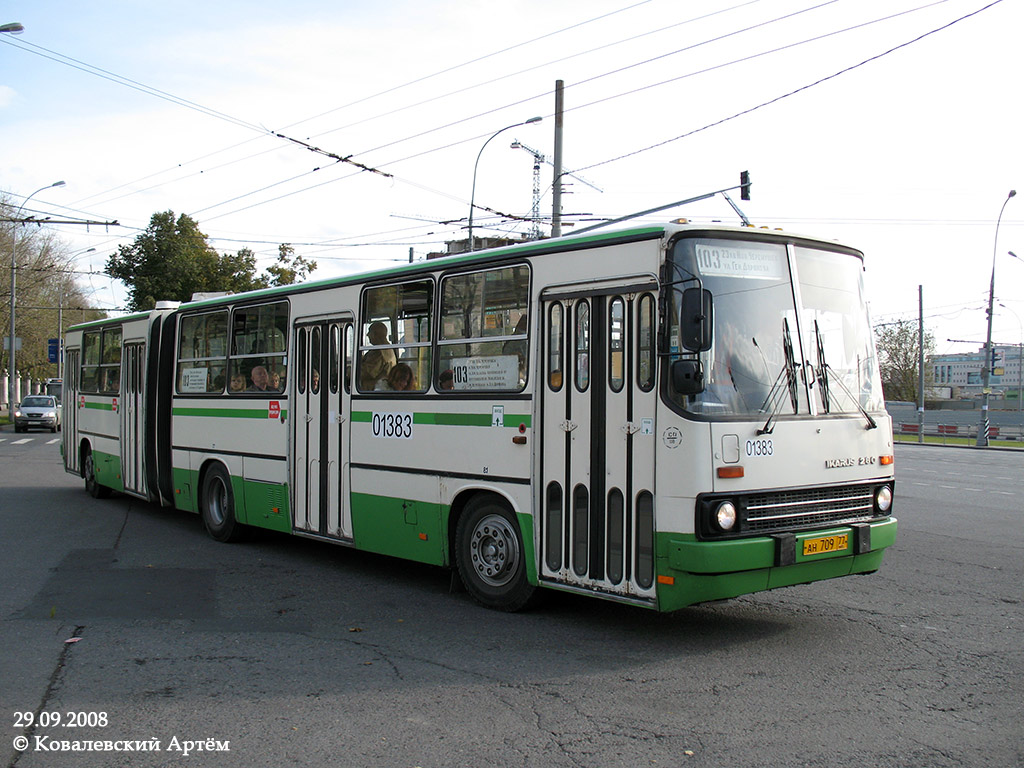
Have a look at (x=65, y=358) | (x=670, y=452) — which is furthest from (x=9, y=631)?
(x=65, y=358)

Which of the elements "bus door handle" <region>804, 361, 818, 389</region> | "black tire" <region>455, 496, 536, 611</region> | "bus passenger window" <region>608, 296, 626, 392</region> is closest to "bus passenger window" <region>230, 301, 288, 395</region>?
"black tire" <region>455, 496, 536, 611</region>

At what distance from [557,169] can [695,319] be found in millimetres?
14448

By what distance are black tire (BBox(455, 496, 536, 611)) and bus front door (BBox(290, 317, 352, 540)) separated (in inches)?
74.1

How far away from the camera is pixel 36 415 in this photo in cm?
4300

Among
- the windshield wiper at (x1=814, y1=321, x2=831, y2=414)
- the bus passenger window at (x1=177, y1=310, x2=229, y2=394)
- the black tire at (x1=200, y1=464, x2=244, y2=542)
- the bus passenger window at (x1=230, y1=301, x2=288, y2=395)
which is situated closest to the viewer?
the windshield wiper at (x1=814, y1=321, x2=831, y2=414)

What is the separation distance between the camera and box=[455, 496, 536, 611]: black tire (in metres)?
7.64

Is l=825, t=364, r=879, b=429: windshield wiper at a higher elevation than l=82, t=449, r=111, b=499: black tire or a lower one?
higher

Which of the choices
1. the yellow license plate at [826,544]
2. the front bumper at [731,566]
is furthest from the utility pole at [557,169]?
the front bumper at [731,566]

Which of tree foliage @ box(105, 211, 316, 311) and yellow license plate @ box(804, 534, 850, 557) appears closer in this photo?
yellow license plate @ box(804, 534, 850, 557)

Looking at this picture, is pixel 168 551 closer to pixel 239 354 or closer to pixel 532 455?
pixel 239 354

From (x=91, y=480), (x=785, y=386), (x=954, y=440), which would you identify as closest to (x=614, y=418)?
(x=785, y=386)

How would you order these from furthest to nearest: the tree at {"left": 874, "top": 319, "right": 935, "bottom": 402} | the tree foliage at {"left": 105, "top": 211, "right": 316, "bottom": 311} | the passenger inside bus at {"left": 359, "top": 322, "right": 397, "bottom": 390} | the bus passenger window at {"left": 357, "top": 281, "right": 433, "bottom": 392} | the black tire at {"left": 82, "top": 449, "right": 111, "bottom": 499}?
1. the tree at {"left": 874, "top": 319, "right": 935, "bottom": 402}
2. the tree foliage at {"left": 105, "top": 211, "right": 316, "bottom": 311}
3. the black tire at {"left": 82, "top": 449, "right": 111, "bottom": 499}
4. the passenger inside bus at {"left": 359, "top": 322, "right": 397, "bottom": 390}
5. the bus passenger window at {"left": 357, "top": 281, "right": 433, "bottom": 392}

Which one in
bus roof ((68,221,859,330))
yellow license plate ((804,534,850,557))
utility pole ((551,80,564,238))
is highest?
utility pole ((551,80,564,238))

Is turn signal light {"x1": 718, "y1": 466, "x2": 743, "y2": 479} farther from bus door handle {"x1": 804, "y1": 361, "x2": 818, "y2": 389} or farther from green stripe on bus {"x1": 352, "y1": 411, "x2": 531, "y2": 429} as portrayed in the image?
green stripe on bus {"x1": 352, "y1": 411, "x2": 531, "y2": 429}
